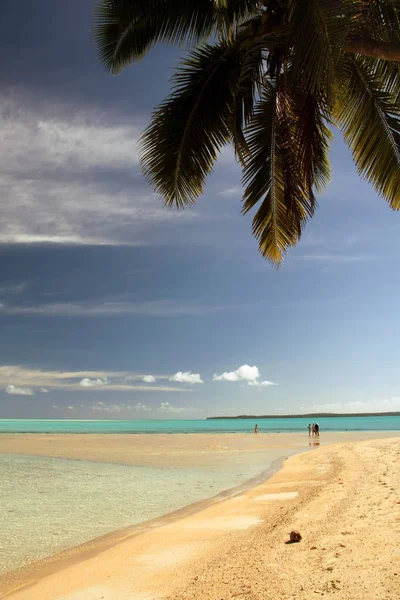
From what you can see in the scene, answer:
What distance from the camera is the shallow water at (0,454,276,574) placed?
806cm

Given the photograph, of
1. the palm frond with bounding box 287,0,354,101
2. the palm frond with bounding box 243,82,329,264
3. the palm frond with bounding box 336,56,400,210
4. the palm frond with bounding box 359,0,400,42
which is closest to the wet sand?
the palm frond with bounding box 243,82,329,264

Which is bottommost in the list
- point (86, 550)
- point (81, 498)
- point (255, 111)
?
point (81, 498)

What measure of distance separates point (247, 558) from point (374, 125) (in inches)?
247

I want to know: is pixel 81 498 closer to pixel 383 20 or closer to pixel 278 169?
pixel 278 169

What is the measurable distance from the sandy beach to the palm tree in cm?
450

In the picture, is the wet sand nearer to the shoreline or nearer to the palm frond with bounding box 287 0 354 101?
the shoreline

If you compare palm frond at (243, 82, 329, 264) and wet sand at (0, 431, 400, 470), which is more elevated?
palm frond at (243, 82, 329, 264)

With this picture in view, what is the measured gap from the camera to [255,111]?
838 centimetres

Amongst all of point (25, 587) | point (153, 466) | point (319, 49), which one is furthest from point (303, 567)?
point (153, 466)

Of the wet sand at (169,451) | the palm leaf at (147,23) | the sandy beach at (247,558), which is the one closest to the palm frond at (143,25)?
the palm leaf at (147,23)

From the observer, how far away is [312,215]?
8.66m

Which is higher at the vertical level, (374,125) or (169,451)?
(374,125)

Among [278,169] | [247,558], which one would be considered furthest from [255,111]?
[247,558]

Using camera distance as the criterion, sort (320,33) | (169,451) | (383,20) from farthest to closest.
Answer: (169,451) → (383,20) → (320,33)
